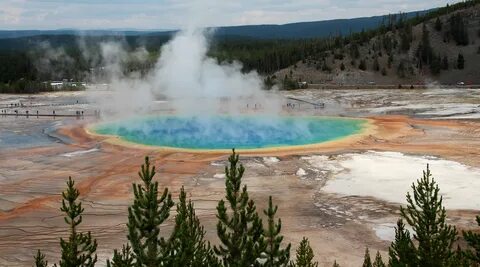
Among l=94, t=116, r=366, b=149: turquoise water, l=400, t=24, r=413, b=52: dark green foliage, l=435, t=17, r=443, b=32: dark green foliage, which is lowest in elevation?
l=94, t=116, r=366, b=149: turquoise water

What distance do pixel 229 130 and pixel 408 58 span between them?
4806cm

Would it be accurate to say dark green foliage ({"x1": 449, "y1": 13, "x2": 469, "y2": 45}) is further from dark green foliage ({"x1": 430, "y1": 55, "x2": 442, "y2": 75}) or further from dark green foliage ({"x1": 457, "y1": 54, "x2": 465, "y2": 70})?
dark green foliage ({"x1": 430, "y1": 55, "x2": 442, "y2": 75})

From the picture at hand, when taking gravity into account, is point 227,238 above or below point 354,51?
below

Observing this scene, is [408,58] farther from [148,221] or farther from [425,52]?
[148,221]

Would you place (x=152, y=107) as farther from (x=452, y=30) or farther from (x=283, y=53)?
(x=452, y=30)

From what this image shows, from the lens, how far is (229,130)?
125 feet

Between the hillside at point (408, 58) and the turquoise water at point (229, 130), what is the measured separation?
114 ft

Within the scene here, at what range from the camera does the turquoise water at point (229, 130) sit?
32.9m

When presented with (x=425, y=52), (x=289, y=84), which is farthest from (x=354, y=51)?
(x=289, y=84)

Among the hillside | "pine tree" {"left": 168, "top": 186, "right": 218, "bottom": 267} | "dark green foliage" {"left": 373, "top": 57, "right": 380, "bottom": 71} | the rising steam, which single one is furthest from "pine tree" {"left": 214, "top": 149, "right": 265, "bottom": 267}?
"dark green foliage" {"left": 373, "top": 57, "right": 380, "bottom": 71}

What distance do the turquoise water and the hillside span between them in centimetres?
3489

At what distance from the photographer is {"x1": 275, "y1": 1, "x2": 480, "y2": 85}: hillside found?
74688mm

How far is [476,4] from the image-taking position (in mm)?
90250

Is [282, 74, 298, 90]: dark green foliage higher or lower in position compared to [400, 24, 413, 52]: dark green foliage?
lower
